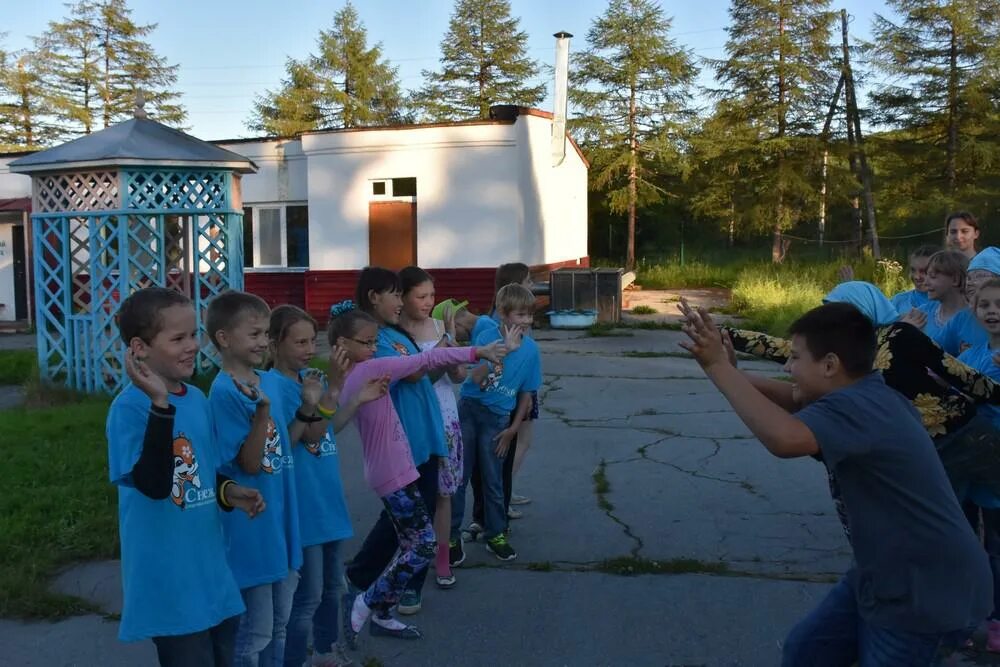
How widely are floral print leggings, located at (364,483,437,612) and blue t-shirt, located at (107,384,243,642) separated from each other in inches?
48.0

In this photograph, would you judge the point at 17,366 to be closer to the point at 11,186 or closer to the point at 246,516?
the point at 11,186

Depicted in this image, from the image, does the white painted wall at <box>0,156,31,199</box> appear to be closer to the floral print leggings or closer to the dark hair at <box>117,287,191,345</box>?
the floral print leggings

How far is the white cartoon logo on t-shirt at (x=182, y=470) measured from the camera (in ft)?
8.77

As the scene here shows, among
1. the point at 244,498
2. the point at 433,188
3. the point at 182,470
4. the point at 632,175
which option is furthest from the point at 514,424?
the point at 632,175

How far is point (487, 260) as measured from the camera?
1762 centimetres

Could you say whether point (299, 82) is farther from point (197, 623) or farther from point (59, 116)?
point (197, 623)

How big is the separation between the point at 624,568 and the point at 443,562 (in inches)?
38.3

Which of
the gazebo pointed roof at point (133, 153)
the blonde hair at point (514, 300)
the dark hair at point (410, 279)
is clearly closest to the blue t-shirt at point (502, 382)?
the blonde hair at point (514, 300)

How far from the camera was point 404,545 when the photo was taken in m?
3.95

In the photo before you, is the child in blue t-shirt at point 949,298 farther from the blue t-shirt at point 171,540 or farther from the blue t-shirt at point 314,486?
the blue t-shirt at point 171,540

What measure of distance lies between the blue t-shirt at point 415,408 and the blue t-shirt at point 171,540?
1.47 m

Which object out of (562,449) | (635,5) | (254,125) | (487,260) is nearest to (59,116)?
(254,125)

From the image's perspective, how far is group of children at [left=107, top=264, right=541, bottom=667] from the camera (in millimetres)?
2641

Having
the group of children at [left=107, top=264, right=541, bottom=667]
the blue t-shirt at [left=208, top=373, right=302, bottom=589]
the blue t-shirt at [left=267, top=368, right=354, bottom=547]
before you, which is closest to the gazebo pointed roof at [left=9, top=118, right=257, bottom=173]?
the group of children at [left=107, top=264, right=541, bottom=667]
